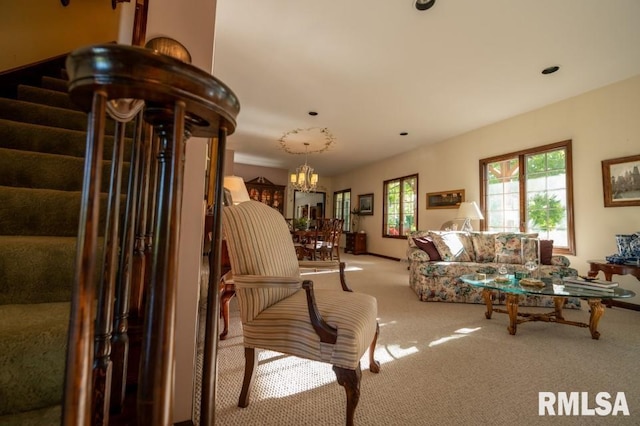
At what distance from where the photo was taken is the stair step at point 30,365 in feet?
2.19

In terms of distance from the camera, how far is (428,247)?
145 inches

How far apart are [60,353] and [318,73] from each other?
11.7 ft

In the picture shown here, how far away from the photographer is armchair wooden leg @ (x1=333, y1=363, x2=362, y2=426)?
116 centimetres

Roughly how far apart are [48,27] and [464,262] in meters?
5.35

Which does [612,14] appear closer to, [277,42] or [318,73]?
[318,73]

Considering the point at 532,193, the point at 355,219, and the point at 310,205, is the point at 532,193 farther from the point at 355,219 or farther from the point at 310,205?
the point at 310,205

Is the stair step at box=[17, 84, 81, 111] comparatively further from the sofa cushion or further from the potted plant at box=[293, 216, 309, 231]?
the sofa cushion

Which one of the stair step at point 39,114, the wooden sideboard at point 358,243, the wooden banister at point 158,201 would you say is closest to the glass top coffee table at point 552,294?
the wooden banister at point 158,201

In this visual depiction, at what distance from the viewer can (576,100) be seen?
12.7 ft

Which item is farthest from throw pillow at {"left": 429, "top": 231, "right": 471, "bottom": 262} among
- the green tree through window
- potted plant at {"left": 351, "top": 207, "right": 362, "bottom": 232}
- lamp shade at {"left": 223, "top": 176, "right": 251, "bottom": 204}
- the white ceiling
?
potted plant at {"left": 351, "top": 207, "right": 362, "bottom": 232}

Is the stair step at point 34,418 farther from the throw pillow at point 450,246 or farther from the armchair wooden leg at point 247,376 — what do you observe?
the throw pillow at point 450,246

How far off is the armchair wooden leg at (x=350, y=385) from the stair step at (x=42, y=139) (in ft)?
5.33

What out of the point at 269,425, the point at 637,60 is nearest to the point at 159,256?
the point at 269,425

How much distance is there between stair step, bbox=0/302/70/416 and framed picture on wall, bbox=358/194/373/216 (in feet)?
26.4
